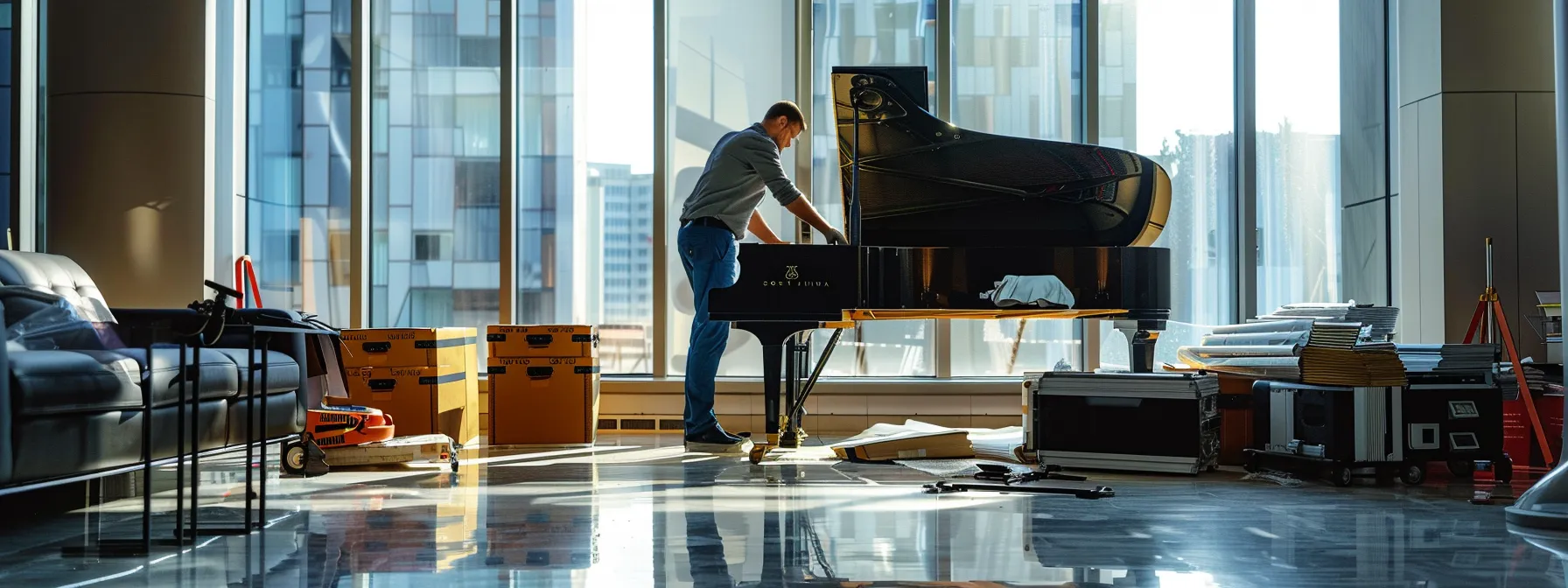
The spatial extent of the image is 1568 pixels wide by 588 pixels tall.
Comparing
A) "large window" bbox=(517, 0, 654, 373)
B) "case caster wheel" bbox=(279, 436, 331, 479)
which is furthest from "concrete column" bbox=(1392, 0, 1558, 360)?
"case caster wheel" bbox=(279, 436, 331, 479)

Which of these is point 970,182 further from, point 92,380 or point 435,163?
point 435,163

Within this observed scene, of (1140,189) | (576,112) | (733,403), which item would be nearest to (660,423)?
(733,403)

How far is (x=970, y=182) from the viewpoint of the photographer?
3.96 metres

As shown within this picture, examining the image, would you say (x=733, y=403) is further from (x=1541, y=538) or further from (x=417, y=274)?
(x=1541, y=538)

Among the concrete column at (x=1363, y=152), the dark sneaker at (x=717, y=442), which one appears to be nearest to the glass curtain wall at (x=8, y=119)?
the dark sneaker at (x=717, y=442)

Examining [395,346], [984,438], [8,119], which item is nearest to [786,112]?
[984,438]

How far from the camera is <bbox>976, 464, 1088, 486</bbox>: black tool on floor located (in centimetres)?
364

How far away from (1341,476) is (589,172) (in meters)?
4.15

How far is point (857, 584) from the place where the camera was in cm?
212

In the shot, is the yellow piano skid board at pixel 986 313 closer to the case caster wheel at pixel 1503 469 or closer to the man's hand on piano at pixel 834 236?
the man's hand on piano at pixel 834 236

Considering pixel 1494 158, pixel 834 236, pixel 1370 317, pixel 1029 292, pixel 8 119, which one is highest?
pixel 8 119

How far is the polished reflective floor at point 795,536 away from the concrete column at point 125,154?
1.94 meters

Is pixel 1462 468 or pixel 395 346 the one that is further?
pixel 395 346

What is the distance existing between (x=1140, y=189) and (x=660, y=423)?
298 centimetres
